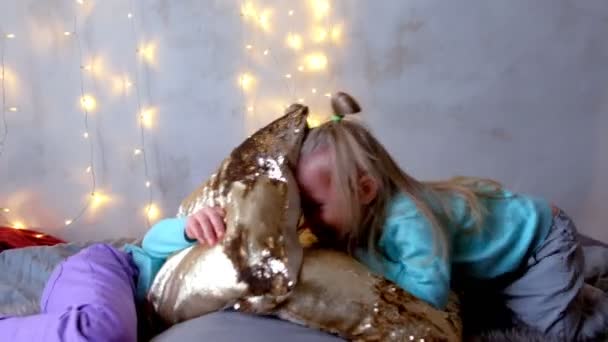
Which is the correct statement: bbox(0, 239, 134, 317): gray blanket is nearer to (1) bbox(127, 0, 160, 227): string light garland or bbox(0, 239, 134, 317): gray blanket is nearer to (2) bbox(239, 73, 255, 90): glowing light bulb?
(1) bbox(127, 0, 160, 227): string light garland

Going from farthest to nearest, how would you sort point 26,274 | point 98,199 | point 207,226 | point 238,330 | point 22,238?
point 98,199
point 22,238
point 26,274
point 207,226
point 238,330

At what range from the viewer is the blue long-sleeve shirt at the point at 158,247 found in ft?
3.91

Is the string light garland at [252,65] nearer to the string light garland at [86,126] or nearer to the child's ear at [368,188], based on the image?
the string light garland at [86,126]

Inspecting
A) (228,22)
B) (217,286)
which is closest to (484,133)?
(228,22)

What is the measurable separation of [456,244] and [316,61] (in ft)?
3.10

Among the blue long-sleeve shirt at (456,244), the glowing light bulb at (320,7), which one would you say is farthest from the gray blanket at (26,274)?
the glowing light bulb at (320,7)

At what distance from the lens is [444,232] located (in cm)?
118

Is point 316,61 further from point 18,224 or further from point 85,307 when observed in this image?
point 85,307

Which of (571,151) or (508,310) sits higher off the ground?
(571,151)

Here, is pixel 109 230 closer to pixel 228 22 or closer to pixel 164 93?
pixel 164 93

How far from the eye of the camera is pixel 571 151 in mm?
2037

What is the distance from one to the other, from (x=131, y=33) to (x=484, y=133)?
44.6 inches

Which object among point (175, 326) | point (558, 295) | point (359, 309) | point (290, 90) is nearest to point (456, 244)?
point (558, 295)

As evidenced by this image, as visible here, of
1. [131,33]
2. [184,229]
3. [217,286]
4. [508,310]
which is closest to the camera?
[217,286]
